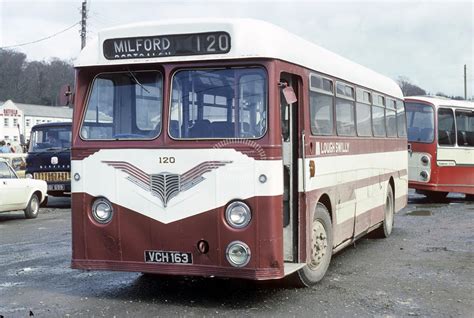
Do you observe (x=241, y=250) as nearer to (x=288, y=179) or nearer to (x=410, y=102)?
(x=288, y=179)

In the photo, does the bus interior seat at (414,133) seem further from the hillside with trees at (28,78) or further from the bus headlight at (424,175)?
the hillside with trees at (28,78)

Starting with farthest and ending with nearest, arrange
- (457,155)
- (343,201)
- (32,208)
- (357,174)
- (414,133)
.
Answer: (414,133), (457,155), (32,208), (357,174), (343,201)

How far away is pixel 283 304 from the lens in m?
7.02

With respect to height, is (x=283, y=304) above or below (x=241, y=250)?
below

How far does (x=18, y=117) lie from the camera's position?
319 feet

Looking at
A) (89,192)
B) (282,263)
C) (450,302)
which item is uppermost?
(89,192)

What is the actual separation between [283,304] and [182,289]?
1367mm

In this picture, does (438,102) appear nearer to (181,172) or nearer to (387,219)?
(387,219)

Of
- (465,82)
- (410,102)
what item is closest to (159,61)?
(410,102)

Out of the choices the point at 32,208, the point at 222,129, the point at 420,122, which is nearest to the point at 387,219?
the point at 222,129

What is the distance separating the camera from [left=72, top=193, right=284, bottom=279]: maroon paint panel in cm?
651

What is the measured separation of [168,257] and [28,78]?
10997 cm

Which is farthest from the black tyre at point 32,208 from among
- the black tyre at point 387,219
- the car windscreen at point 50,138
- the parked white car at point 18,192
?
the black tyre at point 387,219

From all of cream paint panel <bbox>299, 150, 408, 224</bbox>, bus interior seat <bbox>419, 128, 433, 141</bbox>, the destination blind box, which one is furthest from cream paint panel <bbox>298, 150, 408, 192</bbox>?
bus interior seat <bbox>419, 128, 433, 141</bbox>
